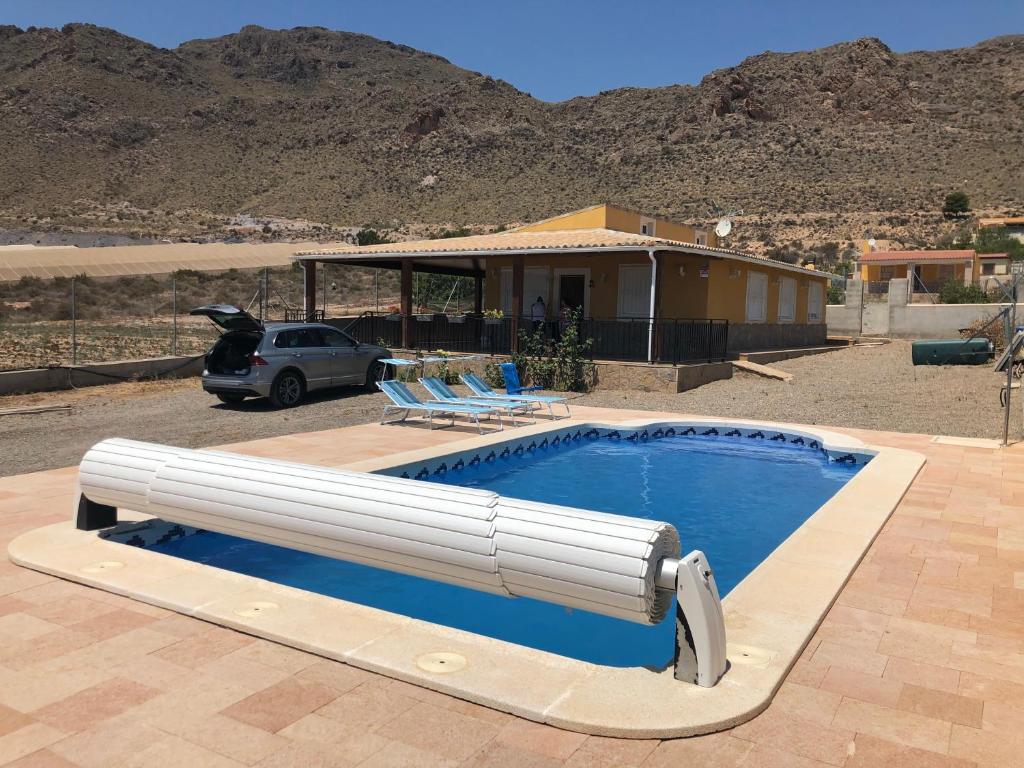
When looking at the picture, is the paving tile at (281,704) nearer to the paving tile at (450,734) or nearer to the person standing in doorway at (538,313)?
the paving tile at (450,734)

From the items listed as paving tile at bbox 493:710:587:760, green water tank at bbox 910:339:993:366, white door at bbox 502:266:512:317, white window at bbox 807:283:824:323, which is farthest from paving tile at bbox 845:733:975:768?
white window at bbox 807:283:824:323

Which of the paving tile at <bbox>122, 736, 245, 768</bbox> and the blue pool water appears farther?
the blue pool water

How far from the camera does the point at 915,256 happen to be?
130ft

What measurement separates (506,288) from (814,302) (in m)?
11.9

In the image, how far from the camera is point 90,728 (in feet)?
9.71

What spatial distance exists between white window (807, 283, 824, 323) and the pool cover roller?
82.8ft

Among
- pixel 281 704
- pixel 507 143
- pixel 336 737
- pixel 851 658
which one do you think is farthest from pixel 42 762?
pixel 507 143

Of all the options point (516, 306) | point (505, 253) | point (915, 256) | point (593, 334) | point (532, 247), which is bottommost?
point (593, 334)

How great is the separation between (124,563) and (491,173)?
6150 cm

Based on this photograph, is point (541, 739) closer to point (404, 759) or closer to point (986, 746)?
point (404, 759)

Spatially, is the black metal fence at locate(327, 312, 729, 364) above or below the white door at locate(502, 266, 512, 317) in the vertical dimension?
below

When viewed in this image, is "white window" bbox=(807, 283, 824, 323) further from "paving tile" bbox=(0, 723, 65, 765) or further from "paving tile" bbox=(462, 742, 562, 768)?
"paving tile" bbox=(0, 723, 65, 765)

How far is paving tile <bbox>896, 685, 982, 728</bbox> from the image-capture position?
125 inches

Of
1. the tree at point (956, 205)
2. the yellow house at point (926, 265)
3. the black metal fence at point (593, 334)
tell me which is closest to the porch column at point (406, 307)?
the black metal fence at point (593, 334)
